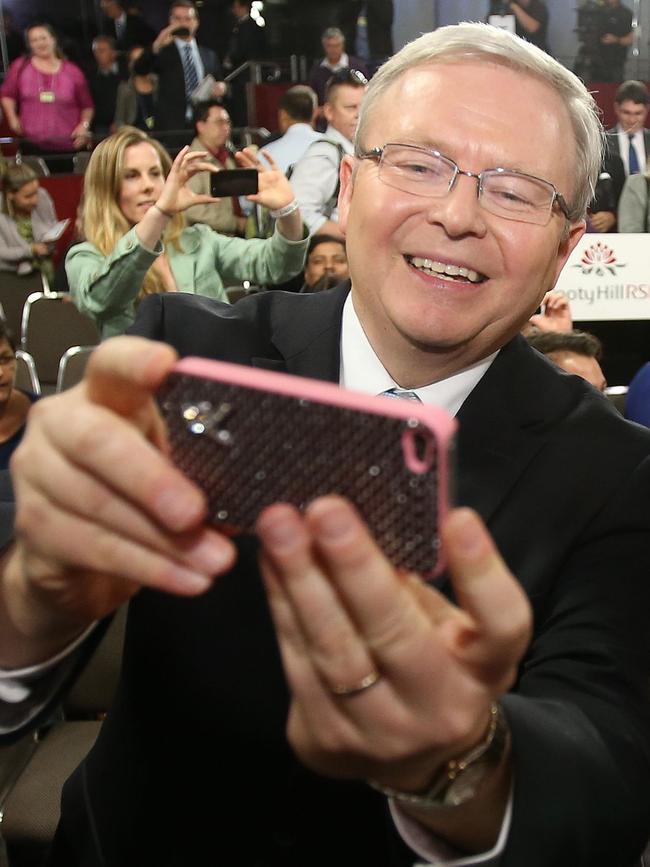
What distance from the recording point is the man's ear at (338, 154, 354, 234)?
1.18m

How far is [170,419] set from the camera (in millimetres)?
617

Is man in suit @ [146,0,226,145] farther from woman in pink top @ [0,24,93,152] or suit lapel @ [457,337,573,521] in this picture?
suit lapel @ [457,337,573,521]

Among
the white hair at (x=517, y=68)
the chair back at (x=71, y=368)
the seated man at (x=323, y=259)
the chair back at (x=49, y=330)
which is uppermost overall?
the white hair at (x=517, y=68)

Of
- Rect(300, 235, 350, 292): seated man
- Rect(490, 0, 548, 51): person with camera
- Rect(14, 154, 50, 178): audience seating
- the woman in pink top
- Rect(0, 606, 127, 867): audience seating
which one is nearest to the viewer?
Rect(0, 606, 127, 867): audience seating

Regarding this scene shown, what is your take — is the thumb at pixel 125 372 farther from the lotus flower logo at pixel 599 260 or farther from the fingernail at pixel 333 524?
the lotus flower logo at pixel 599 260

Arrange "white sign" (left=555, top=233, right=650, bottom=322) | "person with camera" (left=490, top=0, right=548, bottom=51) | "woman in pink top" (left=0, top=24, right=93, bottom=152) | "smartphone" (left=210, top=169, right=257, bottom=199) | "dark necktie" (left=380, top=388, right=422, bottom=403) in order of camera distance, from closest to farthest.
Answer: "dark necktie" (left=380, top=388, right=422, bottom=403)
"smartphone" (left=210, top=169, right=257, bottom=199)
"white sign" (left=555, top=233, right=650, bottom=322)
"person with camera" (left=490, top=0, right=548, bottom=51)
"woman in pink top" (left=0, top=24, right=93, bottom=152)

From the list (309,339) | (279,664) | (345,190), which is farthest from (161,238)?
(279,664)

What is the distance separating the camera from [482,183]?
99 cm

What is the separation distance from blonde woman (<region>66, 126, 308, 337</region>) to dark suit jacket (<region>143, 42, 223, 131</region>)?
387 cm

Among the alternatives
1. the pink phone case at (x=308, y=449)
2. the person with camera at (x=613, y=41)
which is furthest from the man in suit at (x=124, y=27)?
the pink phone case at (x=308, y=449)

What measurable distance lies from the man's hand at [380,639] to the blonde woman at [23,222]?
4502 millimetres

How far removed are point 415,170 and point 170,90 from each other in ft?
20.8

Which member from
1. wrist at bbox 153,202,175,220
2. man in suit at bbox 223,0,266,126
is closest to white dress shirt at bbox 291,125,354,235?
wrist at bbox 153,202,175,220

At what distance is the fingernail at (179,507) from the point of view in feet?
1.76
